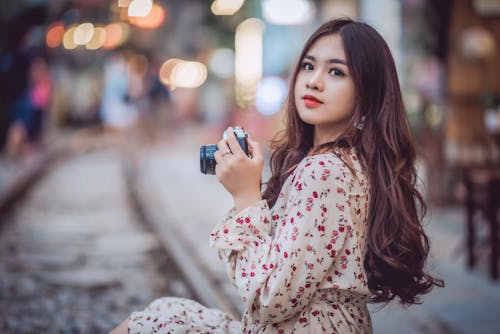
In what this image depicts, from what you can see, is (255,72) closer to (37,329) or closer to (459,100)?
(459,100)

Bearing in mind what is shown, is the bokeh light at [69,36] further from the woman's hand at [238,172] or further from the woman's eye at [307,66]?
the woman's hand at [238,172]

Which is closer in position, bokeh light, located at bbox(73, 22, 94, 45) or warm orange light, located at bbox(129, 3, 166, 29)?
warm orange light, located at bbox(129, 3, 166, 29)

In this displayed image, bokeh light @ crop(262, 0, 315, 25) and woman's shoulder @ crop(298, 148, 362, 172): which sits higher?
bokeh light @ crop(262, 0, 315, 25)

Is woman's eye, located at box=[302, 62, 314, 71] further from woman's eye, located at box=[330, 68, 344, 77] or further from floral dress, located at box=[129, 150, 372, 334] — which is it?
floral dress, located at box=[129, 150, 372, 334]

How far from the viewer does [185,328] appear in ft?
7.37

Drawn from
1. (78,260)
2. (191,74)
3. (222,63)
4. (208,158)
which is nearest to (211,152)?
(208,158)

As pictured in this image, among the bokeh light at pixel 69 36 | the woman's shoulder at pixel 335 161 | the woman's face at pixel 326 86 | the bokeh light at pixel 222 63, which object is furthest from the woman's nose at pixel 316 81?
the bokeh light at pixel 222 63

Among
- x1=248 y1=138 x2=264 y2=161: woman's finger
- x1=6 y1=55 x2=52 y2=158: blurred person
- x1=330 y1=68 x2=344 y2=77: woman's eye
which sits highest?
x1=330 y1=68 x2=344 y2=77: woman's eye

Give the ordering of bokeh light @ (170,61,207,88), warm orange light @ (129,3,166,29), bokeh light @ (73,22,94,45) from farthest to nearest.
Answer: bokeh light @ (170,61,207,88) < bokeh light @ (73,22,94,45) < warm orange light @ (129,3,166,29)

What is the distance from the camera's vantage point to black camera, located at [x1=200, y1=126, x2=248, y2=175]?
7.30 feet

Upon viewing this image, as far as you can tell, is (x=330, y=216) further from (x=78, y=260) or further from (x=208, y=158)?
(x=78, y=260)

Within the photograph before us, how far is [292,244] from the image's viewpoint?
2.02 m

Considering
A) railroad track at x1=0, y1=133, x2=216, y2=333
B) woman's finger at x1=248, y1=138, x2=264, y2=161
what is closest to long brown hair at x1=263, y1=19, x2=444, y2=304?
woman's finger at x1=248, y1=138, x2=264, y2=161

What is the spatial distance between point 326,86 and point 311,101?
0.08 meters
